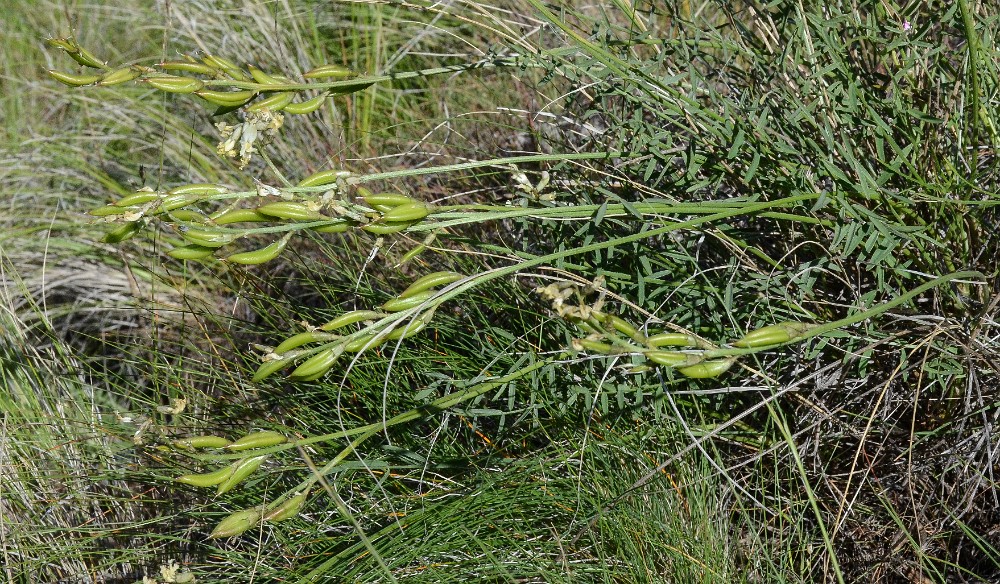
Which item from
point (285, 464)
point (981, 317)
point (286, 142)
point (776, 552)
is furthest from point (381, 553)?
point (286, 142)

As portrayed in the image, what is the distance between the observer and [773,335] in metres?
1.04

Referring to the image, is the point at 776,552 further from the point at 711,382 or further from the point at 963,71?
the point at 963,71

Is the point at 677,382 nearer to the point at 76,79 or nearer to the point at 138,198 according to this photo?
the point at 138,198

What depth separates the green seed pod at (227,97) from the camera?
112cm

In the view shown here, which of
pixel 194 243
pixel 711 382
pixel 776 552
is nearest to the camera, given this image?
pixel 194 243

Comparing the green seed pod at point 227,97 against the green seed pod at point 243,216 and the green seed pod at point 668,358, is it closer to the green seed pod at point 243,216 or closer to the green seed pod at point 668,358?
the green seed pod at point 243,216

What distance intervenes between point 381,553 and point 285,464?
32 cm

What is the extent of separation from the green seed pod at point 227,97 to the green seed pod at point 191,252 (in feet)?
0.60

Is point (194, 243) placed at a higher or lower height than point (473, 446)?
higher

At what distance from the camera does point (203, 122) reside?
118 inches

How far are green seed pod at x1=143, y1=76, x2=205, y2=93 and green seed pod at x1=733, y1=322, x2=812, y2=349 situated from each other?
712mm

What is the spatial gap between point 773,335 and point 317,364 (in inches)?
20.8

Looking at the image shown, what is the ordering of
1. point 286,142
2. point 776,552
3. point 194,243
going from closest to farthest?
point 194,243 < point 776,552 < point 286,142

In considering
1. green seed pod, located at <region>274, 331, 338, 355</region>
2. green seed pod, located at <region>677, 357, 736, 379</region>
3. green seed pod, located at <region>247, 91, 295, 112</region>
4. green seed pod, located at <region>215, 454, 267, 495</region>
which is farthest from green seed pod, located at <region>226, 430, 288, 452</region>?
green seed pod, located at <region>677, 357, 736, 379</region>
